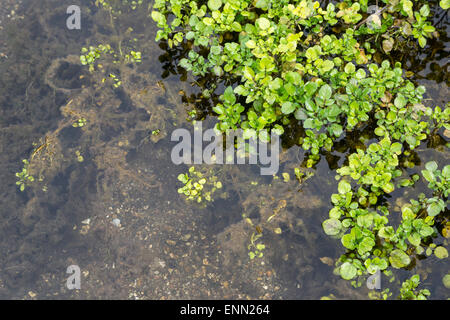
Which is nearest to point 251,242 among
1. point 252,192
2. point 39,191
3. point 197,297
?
point 252,192

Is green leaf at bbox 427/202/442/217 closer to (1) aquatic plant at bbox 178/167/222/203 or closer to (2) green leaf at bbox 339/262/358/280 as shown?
(2) green leaf at bbox 339/262/358/280

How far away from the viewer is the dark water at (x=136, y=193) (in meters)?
2.77

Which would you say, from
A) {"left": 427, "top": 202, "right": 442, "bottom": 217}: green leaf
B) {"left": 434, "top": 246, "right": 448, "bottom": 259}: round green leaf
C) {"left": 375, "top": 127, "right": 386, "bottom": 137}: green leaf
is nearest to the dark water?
{"left": 434, "top": 246, "right": 448, "bottom": 259}: round green leaf

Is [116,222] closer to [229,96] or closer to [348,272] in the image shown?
[229,96]

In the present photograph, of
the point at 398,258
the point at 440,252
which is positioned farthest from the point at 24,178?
the point at 440,252

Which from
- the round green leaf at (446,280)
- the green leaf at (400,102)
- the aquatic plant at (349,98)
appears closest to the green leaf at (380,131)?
the aquatic plant at (349,98)

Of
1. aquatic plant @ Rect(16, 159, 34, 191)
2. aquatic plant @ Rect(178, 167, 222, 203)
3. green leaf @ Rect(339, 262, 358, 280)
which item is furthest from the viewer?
aquatic plant @ Rect(16, 159, 34, 191)

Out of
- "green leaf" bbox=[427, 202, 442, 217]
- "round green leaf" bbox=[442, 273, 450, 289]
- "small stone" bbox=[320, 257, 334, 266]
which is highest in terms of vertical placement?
"green leaf" bbox=[427, 202, 442, 217]

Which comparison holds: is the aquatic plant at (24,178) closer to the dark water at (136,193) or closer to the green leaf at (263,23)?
the dark water at (136,193)

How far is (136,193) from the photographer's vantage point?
3.06 meters

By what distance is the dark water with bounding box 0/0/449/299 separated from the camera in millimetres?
2773

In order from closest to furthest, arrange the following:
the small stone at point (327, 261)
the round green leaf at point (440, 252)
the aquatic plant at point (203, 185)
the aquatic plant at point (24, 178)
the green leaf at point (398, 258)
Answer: the green leaf at point (398, 258), the round green leaf at point (440, 252), the small stone at point (327, 261), the aquatic plant at point (203, 185), the aquatic plant at point (24, 178)

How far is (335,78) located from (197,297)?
231 centimetres

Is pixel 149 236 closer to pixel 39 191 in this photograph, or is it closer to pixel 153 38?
pixel 39 191
